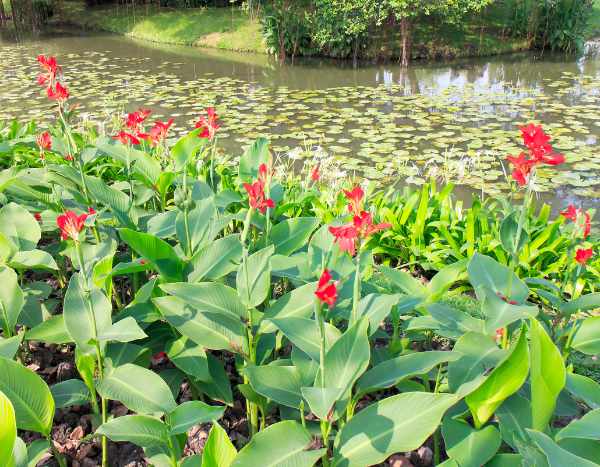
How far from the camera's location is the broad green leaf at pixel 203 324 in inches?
55.7

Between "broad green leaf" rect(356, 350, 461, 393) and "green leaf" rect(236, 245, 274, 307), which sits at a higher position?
"green leaf" rect(236, 245, 274, 307)

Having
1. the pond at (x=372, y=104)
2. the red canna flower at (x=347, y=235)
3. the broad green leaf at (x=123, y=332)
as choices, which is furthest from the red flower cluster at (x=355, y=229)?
the pond at (x=372, y=104)

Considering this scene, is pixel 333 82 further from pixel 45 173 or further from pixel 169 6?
pixel 169 6

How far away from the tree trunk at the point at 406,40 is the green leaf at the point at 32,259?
35.3 ft

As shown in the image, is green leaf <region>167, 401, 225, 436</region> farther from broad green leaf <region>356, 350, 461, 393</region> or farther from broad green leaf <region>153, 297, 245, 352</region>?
broad green leaf <region>356, 350, 461, 393</region>

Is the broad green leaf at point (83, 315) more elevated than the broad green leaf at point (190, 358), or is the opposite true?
the broad green leaf at point (83, 315)

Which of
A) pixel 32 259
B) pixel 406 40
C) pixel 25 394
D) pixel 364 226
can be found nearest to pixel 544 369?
pixel 364 226

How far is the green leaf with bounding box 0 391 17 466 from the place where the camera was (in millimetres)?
935

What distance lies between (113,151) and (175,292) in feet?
4.70

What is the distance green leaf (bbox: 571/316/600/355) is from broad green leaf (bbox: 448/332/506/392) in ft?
1.17

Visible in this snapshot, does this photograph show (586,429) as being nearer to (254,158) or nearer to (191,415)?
(191,415)

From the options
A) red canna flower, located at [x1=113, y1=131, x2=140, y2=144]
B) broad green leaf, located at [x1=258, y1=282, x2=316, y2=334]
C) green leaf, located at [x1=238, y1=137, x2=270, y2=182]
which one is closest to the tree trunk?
green leaf, located at [x1=238, y1=137, x2=270, y2=182]

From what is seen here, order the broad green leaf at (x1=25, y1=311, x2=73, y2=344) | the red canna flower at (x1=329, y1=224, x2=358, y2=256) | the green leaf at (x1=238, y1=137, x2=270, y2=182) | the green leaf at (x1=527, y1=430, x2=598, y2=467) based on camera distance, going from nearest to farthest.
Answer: the green leaf at (x1=527, y1=430, x2=598, y2=467) < the red canna flower at (x1=329, y1=224, x2=358, y2=256) < the broad green leaf at (x1=25, y1=311, x2=73, y2=344) < the green leaf at (x1=238, y1=137, x2=270, y2=182)

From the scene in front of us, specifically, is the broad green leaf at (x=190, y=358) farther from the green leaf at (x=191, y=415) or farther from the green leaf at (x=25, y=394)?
the green leaf at (x=25, y=394)
